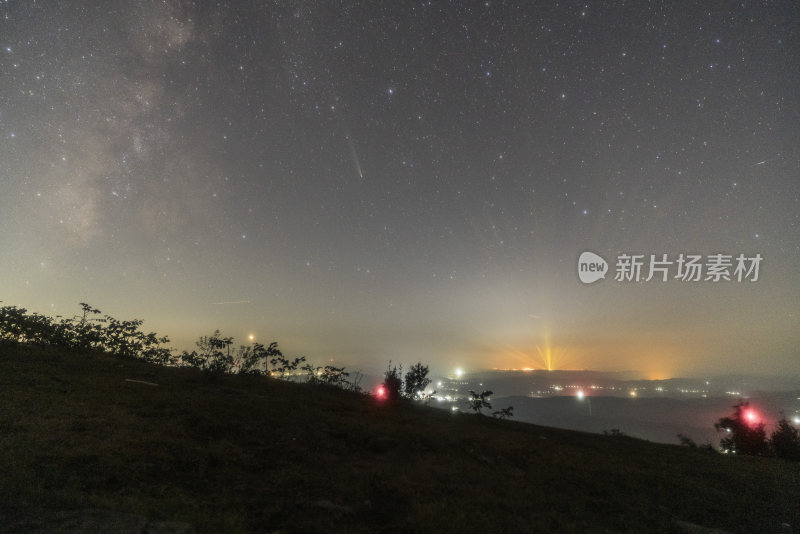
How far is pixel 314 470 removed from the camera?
22.7 feet

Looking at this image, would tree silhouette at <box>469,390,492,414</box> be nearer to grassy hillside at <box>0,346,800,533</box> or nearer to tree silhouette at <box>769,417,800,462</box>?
grassy hillside at <box>0,346,800,533</box>

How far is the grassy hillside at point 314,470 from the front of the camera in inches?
201

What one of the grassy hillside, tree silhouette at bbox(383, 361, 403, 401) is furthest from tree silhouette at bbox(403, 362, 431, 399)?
the grassy hillside

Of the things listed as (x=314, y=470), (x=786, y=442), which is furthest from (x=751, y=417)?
(x=314, y=470)

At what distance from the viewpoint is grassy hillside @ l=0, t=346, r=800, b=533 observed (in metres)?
5.09

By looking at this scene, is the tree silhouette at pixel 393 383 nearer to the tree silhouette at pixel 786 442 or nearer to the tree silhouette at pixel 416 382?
the tree silhouette at pixel 416 382

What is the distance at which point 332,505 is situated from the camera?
5.47 metres

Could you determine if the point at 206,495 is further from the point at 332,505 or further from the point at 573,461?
the point at 573,461

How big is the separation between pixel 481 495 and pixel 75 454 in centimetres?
666

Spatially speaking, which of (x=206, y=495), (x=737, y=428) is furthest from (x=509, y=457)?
(x=737, y=428)

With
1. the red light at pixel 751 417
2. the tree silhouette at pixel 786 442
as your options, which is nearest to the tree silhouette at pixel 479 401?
the tree silhouette at pixel 786 442

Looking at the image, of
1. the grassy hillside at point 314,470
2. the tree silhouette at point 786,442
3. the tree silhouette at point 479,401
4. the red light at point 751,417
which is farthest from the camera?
the red light at point 751,417

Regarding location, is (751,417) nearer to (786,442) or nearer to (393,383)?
(786,442)

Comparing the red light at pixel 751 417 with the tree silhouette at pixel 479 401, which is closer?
the tree silhouette at pixel 479 401
